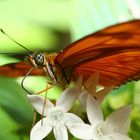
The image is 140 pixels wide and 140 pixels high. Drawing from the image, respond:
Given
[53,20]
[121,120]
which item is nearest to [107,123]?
[121,120]

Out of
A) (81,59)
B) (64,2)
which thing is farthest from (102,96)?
(64,2)

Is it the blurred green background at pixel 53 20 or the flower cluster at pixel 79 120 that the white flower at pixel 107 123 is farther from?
the blurred green background at pixel 53 20

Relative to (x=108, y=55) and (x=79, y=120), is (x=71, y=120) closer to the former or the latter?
(x=79, y=120)

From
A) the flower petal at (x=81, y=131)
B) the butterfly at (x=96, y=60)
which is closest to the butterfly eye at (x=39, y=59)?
the butterfly at (x=96, y=60)

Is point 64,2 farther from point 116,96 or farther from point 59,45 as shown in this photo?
point 116,96

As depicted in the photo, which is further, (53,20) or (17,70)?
(53,20)

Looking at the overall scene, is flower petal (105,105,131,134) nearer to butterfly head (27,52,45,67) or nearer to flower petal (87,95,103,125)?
flower petal (87,95,103,125)
